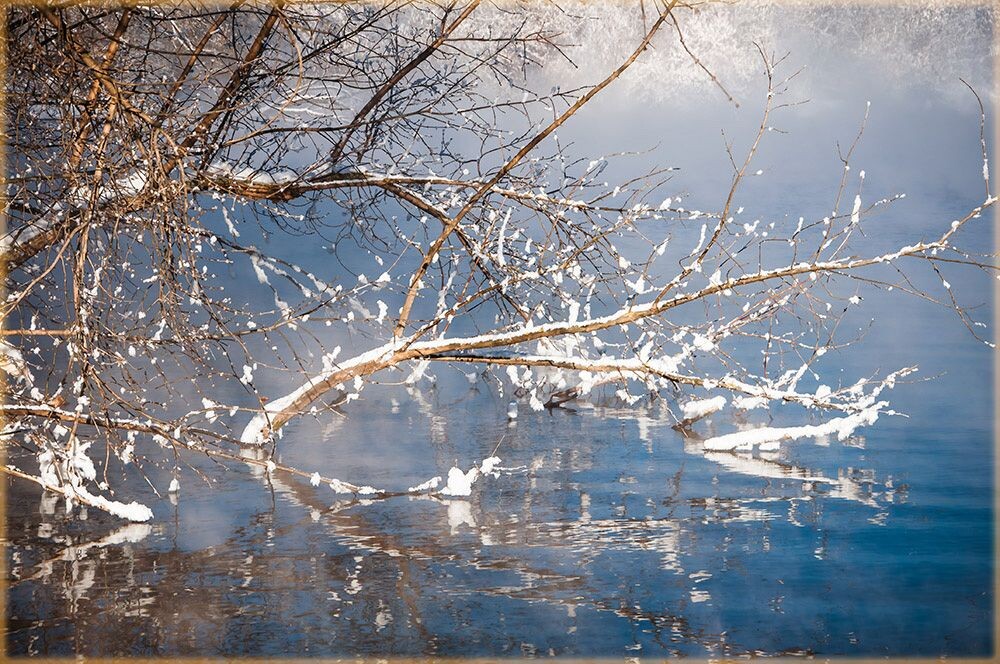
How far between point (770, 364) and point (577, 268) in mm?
7868

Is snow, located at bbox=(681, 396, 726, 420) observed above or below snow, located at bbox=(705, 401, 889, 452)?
above

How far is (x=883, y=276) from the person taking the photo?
69.3ft

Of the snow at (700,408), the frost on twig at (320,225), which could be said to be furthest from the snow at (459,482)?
the snow at (700,408)

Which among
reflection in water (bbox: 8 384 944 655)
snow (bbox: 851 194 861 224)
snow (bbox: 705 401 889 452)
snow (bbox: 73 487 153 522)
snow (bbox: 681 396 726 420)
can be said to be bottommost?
reflection in water (bbox: 8 384 944 655)

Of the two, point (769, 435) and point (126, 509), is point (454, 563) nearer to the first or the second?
point (126, 509)

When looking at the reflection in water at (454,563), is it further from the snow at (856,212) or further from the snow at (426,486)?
the snow at (856,212)

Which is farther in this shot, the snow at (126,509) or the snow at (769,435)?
the snow at (769,435)

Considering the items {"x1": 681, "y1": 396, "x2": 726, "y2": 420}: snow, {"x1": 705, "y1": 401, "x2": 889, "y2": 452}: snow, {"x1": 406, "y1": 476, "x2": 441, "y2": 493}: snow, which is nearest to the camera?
{"x1": 406, "y1": 476, "x2": 441, "y2": 493}: snow

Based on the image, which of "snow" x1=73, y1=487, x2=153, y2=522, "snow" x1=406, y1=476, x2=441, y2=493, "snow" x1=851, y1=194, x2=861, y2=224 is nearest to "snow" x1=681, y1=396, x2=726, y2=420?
"snow" x1=406, y1=476, x2=441, y2=493

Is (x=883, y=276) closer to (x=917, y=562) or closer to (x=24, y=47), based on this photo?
(x=917, y=562)

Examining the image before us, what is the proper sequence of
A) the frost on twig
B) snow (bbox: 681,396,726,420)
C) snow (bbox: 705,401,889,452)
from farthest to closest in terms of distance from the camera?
1. snow (bbox: 681,396,726,420)
2. snow (bbox: 705,401,889,452)
3. the frost on twig

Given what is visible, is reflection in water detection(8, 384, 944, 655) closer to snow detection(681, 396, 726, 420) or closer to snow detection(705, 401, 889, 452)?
snow detection(705, 401, 889, 452)

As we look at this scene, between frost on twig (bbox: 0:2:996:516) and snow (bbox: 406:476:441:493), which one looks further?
snow (bbox: 406:476:441:493)

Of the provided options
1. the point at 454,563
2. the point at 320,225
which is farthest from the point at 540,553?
the point at 320,225
